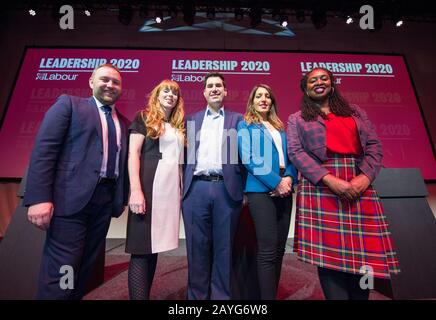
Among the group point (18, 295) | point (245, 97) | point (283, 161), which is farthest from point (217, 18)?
point (18, 295)

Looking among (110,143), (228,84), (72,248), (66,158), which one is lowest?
(72,248)

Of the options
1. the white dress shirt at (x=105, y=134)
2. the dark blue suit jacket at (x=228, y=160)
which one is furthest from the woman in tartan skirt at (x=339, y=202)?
the white dress shirt at (x=105, y=134)

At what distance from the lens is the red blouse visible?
1.34 meters

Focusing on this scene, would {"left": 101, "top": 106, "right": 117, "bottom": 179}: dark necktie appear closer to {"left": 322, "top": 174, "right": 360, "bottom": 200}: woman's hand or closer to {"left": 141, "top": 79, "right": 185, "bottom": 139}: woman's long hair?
{"left": 141, "top": 79, "right": 185, "bottom": 139}: woman's long hair

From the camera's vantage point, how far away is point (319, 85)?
147 cm

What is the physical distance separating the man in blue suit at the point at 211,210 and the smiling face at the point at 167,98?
302mm

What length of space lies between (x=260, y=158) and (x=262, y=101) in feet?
1.38

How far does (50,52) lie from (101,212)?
3939 mm

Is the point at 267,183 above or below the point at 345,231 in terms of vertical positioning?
above

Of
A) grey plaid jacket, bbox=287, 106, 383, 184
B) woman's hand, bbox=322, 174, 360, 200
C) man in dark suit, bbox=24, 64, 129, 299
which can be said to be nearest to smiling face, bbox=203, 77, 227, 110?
grey plaid jacket, bbox=287, 106, 383, 184

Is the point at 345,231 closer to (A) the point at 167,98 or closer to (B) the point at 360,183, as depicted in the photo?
(B) the point at 360,183

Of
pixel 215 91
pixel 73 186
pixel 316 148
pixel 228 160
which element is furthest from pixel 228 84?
pixel 73 186

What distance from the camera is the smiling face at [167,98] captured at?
1564 mm

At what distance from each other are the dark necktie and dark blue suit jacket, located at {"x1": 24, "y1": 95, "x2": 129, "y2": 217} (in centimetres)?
6
